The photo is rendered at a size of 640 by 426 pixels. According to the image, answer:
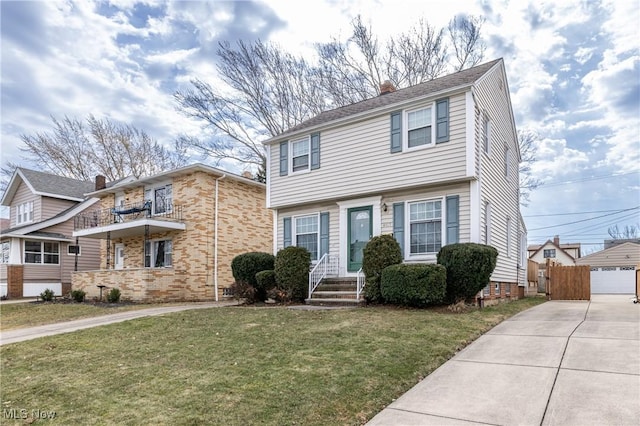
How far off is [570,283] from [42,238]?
83.6ft

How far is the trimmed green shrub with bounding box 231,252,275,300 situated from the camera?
13323 mm

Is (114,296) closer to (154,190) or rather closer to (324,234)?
(154,190)

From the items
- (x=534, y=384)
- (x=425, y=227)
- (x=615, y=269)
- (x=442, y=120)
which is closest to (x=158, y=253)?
(x=425, y=227)

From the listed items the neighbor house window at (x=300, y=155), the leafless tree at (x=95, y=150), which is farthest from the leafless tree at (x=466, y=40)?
the leafless tree at (x=95, y=150)

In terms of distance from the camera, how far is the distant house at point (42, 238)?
876 inches

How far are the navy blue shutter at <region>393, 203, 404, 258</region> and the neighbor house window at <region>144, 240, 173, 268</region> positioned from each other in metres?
10.6

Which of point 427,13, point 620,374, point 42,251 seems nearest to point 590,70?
point 427,13

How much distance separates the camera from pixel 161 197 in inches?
751

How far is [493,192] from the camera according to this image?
41.0 ft

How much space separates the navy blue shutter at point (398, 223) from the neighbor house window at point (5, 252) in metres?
22.0

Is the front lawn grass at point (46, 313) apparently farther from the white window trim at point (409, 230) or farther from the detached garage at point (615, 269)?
the detached garage at point (615, 269)

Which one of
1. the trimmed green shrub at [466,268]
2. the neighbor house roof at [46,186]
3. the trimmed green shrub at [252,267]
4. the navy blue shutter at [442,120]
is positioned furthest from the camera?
the neighbor house roof at [46,186]

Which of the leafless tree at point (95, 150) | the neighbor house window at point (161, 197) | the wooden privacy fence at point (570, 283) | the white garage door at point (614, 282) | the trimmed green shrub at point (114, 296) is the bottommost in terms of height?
the white garage door at point (614, 282)

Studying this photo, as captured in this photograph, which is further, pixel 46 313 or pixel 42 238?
pixel 42 238
